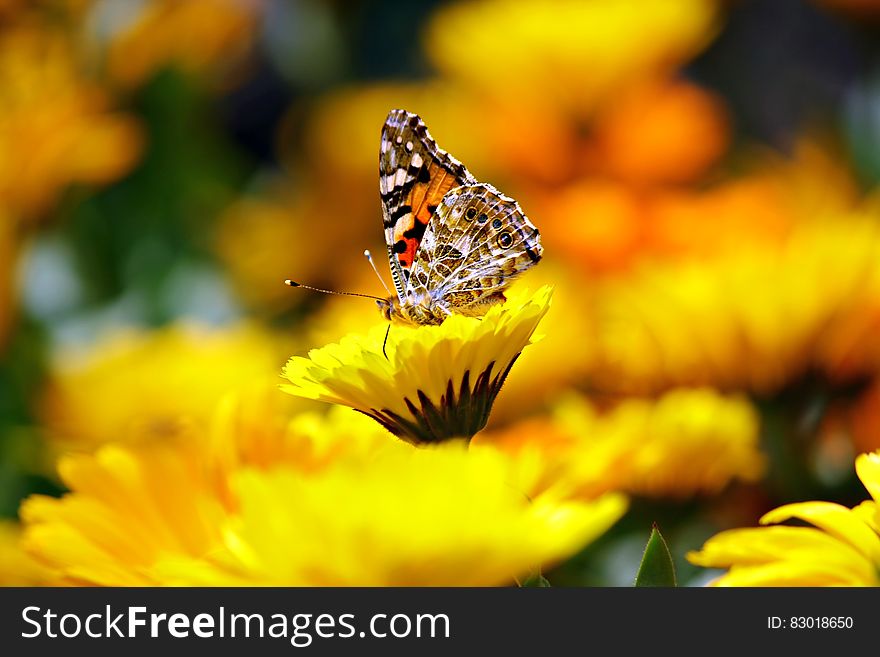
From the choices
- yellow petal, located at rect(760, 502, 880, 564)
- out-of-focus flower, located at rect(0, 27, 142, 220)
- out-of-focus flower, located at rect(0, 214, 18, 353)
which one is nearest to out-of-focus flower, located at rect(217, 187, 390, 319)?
out-of-focus flower, located at rect(0, 27, 142, 220)

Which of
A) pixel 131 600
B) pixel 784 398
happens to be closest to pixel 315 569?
pixel 131 600

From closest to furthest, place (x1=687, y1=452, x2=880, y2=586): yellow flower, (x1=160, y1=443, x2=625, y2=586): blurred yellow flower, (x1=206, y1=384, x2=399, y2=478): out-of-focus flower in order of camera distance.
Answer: (x1=160, y1=443, x2=625, y2=586): blurred yellow flower → (x1=687, y1=452, x2=880, y2=586): yellow flower → (x1=206, y1=384, x2=399, y2=478): out-of-focus flower

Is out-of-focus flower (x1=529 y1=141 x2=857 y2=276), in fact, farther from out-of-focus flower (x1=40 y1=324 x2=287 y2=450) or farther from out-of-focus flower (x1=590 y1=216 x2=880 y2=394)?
out-of-focus flower (x1=40 y1=324 x2=287 y2=450)

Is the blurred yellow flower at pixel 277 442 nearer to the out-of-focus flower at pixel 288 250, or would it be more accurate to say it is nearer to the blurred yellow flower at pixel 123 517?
the blurred yellow flower at pixel 123 517

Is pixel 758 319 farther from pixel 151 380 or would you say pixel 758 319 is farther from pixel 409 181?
pixel 151 380

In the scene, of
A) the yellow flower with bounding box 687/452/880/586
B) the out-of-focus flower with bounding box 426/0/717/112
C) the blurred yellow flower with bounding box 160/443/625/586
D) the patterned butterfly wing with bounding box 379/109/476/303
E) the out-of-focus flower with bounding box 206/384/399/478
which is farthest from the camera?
the out-of-focus flower with bounding box 426/0/717/112

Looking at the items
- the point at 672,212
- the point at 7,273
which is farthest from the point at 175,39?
the point at 672,212

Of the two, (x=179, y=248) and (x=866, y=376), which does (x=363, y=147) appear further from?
(x=866, y=376)
